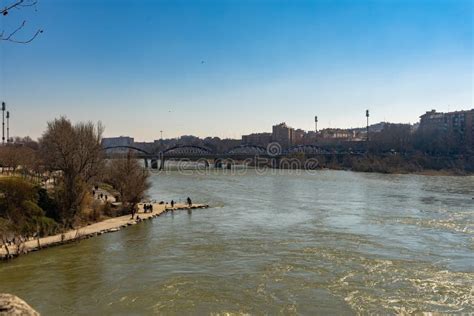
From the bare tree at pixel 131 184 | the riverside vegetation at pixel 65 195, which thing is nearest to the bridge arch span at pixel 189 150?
the bare tree at pixel 131 184

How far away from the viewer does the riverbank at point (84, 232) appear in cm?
2006

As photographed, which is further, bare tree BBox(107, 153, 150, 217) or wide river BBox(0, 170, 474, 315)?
bare tree BBox(107, 153, 150, 217)

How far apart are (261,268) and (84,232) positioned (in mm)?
11677

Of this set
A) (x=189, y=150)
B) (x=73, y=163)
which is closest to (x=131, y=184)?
(x=73, y=163)

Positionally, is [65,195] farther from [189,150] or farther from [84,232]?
[189,150]

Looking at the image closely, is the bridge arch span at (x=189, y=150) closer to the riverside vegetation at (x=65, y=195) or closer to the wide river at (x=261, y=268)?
the riverside vegetation at (x=65, y=195)

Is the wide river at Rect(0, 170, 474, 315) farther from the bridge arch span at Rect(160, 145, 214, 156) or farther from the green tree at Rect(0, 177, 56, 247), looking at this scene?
the bridge arch span at Rect(160, 145, 214, 156)

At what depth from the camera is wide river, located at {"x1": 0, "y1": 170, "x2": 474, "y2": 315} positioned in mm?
14156

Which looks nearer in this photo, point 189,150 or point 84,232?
point 84,232

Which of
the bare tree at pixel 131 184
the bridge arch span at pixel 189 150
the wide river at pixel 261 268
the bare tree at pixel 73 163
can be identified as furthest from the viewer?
the bridge arch span at pixel 189 150

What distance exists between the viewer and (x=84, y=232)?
80.6ft

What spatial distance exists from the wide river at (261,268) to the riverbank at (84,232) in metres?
0.65

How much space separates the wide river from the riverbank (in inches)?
25.4

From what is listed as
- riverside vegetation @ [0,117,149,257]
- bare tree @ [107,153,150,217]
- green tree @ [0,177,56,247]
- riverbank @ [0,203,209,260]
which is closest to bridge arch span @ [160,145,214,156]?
bare tree @ [107,153,150,217]
